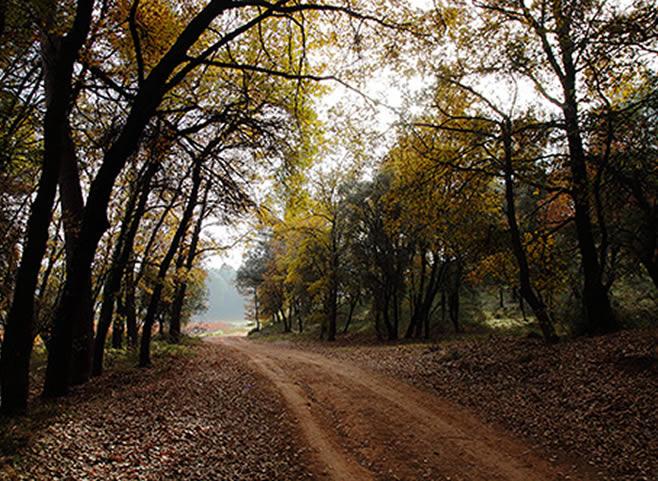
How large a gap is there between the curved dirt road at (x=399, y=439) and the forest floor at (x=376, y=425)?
29mm

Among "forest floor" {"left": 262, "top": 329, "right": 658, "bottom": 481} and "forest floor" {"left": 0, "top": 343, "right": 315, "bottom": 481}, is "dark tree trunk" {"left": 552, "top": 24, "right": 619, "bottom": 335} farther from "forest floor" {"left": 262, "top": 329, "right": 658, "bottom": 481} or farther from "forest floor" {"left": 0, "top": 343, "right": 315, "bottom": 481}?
"forest floor" {"left": 0, "top": 343, "right": 315, "bottom": 481}

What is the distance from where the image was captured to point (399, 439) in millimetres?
6738

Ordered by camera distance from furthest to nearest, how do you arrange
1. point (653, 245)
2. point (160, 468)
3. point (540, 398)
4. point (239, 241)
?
point (239, 241) → point (653, 245) → point (540, 398) → point (160, 468)

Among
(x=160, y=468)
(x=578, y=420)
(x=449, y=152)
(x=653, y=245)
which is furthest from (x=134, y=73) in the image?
(x=653, y=245)

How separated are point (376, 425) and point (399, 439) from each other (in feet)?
2.45

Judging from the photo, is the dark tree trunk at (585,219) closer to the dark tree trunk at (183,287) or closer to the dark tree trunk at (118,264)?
the dark tree trunk at (118,264)

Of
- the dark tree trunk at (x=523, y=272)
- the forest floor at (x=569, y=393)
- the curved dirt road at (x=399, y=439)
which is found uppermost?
the dark tree trunk at (x=523, y=272)

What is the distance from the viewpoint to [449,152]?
13.1 meters

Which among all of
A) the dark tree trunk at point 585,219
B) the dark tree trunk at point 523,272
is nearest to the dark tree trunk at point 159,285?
the dark tree trunk at point 523,272

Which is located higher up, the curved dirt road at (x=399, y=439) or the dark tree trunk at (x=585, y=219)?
the dark tree trunk at (x=585, y=219)

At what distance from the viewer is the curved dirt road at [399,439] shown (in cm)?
562

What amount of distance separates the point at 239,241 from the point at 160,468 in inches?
575

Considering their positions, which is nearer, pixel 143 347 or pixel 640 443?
pixel 640 443

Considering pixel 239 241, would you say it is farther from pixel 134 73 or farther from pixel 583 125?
pixel 583 125
